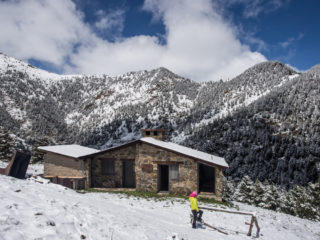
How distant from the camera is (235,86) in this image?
145375mm

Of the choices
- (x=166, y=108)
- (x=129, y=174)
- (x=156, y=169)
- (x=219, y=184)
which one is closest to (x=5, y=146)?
(x=129, y=174)

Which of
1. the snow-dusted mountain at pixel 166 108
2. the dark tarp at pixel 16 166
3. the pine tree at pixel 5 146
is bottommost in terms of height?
the dark tarp at pixel 16 166

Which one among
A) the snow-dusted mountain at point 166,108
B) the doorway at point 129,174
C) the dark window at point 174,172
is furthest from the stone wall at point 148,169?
the snow-dusted mountain at point 166,108

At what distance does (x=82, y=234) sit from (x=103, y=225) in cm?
128

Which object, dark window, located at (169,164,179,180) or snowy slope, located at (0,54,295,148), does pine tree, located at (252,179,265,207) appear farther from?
snowy slope, located at (0,54,295,148)

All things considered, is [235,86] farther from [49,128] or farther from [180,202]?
[180,202]

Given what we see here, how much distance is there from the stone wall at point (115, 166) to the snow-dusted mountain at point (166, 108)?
4270 centimetres

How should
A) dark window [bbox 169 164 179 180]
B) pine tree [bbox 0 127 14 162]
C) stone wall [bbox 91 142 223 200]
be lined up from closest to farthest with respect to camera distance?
stone wall [bbox 91 142 223 200] → dark window [bbox 169 164 179 180] → pine tree [bbox 0 127 14 162]

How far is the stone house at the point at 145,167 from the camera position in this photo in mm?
19797

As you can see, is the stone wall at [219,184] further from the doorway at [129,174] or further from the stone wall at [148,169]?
the doorway at [129,174]

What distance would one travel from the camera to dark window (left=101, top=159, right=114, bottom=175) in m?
22.2

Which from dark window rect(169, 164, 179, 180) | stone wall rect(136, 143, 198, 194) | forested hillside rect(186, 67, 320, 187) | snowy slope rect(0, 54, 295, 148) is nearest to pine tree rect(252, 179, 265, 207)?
stone wall rect(136, 143, 198, 194)

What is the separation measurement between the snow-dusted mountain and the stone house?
42.6 metres

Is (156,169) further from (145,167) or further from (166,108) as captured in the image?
(166,108)
